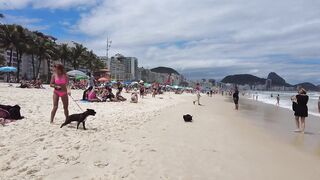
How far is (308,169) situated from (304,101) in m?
5.46

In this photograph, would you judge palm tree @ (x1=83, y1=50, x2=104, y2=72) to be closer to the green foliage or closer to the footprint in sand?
the green foliage

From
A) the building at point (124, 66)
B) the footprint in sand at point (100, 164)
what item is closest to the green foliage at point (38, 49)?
the footprint in sand at point (100, 164)

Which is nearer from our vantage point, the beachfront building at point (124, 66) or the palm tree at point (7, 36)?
the palm tree at point (7, 36)

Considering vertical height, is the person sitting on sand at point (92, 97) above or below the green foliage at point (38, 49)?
below

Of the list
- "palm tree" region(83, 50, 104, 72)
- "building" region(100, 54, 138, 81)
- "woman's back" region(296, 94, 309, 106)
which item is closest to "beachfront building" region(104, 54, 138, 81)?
"building" region(100, 54, 138, 81)

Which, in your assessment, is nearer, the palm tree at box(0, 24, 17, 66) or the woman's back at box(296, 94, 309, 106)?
the woman's back at box(296, 94, 309, 106)

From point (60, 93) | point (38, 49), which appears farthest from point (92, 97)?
point (38, 49)

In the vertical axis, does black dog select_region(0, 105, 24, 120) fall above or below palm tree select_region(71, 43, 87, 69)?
below

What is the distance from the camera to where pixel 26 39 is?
60.4 metres

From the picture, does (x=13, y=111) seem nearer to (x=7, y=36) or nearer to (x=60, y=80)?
(x=60, y=80)

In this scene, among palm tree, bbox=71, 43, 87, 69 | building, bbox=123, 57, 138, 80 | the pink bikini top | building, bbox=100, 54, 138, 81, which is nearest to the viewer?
the pink bikini top

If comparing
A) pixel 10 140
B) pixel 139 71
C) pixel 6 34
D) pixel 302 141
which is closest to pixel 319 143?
pixel 302 141

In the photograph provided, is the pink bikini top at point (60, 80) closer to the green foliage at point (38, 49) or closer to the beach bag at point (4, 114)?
the beach bag at point (4, 114)

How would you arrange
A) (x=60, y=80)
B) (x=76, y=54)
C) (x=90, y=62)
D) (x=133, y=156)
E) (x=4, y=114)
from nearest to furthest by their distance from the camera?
1. (x=133, y=156)
2. (x=60, y=80)
3. (x=4, y=114)
4. (x=76, y=54)
5. (x=90, y=62)
